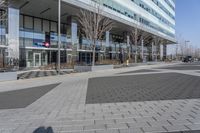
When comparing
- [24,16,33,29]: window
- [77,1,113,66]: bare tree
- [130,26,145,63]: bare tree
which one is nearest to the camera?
[77,1,113,66]: bare tree

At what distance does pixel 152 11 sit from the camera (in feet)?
242

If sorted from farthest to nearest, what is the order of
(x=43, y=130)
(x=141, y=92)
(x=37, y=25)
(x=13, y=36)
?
(x=37, y=25) < (x=13, y=36) < (x=141, y=92) < (x=43, y=130)

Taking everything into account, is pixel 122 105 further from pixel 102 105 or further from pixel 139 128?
pixel 139 128

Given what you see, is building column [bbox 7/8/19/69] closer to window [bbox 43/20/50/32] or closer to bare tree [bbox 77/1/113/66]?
bare tree [bbox 77/1/113/66]

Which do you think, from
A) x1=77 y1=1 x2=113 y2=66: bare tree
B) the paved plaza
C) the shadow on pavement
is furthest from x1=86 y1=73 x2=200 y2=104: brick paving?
x1=77 y1=1 x2=113 y2=66: bare tree

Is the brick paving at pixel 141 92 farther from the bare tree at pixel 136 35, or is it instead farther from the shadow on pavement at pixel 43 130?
the bare tree at pixel 136 35

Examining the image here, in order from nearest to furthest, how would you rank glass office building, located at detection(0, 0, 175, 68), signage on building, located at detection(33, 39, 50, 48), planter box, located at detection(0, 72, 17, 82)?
1. planter box, located at detection(0, 72, 17, 82)
2. glass office building, located at detection(0, 0, 175, 68)
3. signage on building, located at detection(33, 39, 50, 48)

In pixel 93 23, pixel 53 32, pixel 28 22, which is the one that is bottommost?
pixel 53 32

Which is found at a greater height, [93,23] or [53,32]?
[93,23]

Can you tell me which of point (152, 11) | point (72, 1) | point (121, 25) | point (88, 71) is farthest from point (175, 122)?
point (152, 11)

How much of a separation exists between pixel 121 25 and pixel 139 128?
48.4 metres

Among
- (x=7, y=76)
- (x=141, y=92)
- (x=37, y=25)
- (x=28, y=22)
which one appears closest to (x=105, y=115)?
(x=141, y=92)

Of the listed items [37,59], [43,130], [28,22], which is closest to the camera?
[43,130]

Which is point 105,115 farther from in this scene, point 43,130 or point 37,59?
point 37,59
